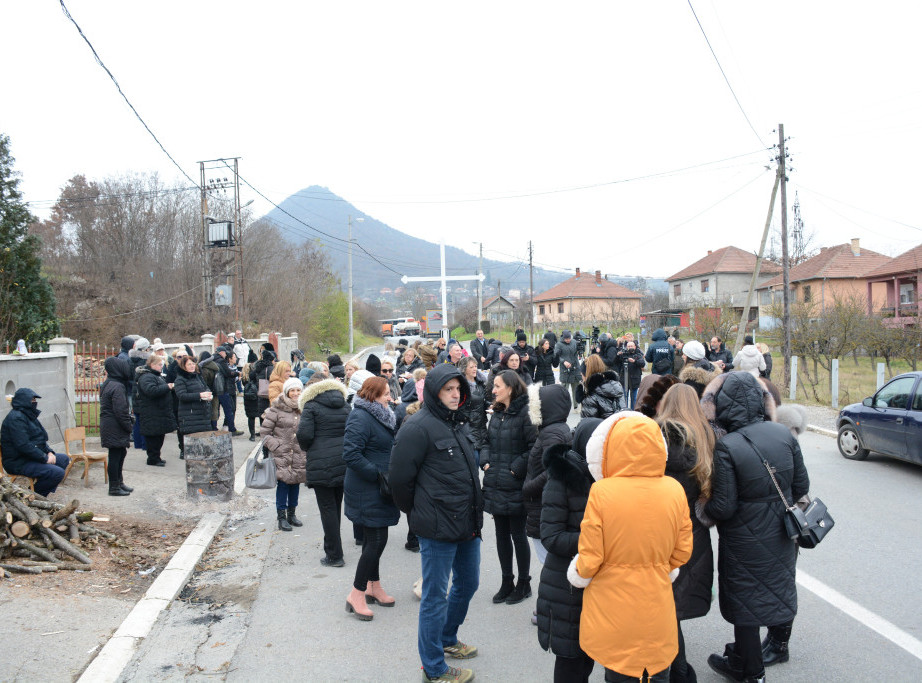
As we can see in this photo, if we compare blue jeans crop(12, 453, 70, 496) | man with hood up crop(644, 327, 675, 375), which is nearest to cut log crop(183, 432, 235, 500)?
blue jeans crop(12, 453, 70, 496)

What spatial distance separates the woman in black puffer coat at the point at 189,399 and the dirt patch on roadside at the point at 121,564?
234cm

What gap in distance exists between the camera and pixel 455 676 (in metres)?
3.82

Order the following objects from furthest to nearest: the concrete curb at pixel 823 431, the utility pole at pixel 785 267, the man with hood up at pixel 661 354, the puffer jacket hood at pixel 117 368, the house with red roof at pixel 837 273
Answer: the house with red roof at pixel 837 273 → the utility pole at pixel 785 267 → the man with hood up at pixel 661 354 → the concrete curb at pixel 823 431 → the puffer jacket hood at pixel 117 368

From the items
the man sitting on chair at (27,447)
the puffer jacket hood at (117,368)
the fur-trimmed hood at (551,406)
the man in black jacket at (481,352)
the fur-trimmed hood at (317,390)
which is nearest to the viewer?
the fur-trimmed hood at (551,406)

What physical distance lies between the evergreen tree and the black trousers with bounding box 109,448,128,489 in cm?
858

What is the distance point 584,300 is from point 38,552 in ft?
217

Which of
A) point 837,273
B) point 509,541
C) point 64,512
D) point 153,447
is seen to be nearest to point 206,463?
point 64,512

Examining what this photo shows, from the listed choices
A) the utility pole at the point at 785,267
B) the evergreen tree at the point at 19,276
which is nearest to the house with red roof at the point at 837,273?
the utility pole at the point at 785,267

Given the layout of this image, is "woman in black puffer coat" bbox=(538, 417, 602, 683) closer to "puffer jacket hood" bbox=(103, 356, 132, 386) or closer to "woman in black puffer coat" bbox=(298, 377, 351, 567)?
"woman in black puffer coat" bbox=(298, 377, 351, 567)

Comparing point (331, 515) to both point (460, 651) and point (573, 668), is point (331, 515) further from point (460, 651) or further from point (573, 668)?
point (573, 668)

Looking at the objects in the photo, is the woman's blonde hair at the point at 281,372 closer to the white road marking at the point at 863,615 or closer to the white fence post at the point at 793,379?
the white road marking at the point at 863,615

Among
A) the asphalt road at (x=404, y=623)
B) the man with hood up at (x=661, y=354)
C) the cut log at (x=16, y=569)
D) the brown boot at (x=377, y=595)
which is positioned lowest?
the asphalt road at (x=404, y=623)

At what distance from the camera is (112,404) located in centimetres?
854

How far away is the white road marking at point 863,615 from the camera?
4.21 meters
